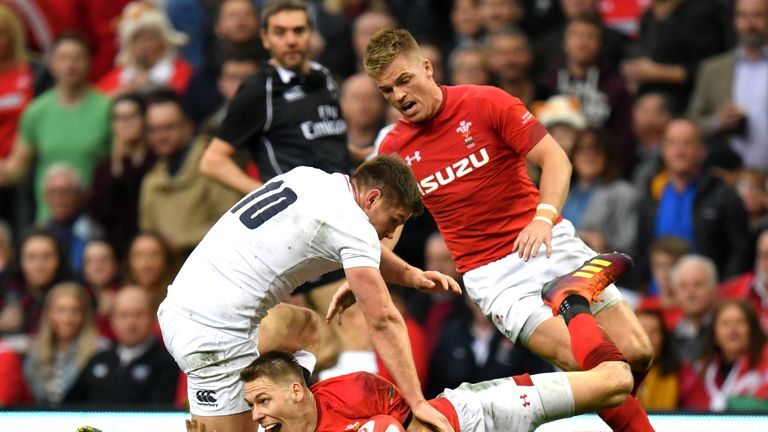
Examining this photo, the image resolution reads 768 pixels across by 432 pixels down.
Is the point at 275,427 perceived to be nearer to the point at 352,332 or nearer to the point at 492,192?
the point at 492,192

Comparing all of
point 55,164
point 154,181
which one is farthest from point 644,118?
point 55,164

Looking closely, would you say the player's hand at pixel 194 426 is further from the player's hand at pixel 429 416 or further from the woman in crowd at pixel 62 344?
the woman in crowd at pixel 62 344

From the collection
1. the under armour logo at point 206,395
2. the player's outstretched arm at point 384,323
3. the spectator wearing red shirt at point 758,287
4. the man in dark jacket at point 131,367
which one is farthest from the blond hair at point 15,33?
the player's outstretched arm at point 384,323

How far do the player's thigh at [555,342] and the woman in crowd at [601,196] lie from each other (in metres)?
3.39

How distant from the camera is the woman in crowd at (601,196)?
10.7 meters

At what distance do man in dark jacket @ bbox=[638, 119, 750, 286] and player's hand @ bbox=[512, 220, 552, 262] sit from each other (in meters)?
3.80

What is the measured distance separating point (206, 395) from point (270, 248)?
0.75m

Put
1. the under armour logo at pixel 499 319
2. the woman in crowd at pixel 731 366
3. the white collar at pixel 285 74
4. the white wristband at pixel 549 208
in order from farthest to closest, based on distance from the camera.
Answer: the woman in crowd at pixel 731 366
the white collar at pixel 285 74
the under armour logo at pixel 499 319
the white wristband at pixel 549 208

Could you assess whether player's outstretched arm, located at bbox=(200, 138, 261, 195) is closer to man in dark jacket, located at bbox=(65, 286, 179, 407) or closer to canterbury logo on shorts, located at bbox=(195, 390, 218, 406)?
canterbury logo on shorts, located at bbox=(195, 390, 218, 406)

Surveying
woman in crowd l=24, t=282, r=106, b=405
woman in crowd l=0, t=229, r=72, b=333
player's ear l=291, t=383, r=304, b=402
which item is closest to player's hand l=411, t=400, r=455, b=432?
player's ear l=291, t=383, r=304, b=402

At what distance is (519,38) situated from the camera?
11609 mm

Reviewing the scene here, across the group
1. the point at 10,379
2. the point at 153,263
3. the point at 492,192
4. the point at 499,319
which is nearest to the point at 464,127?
the point at 492,192

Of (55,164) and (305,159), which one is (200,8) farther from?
(305,159)

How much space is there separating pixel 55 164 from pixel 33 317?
141 centimetres
